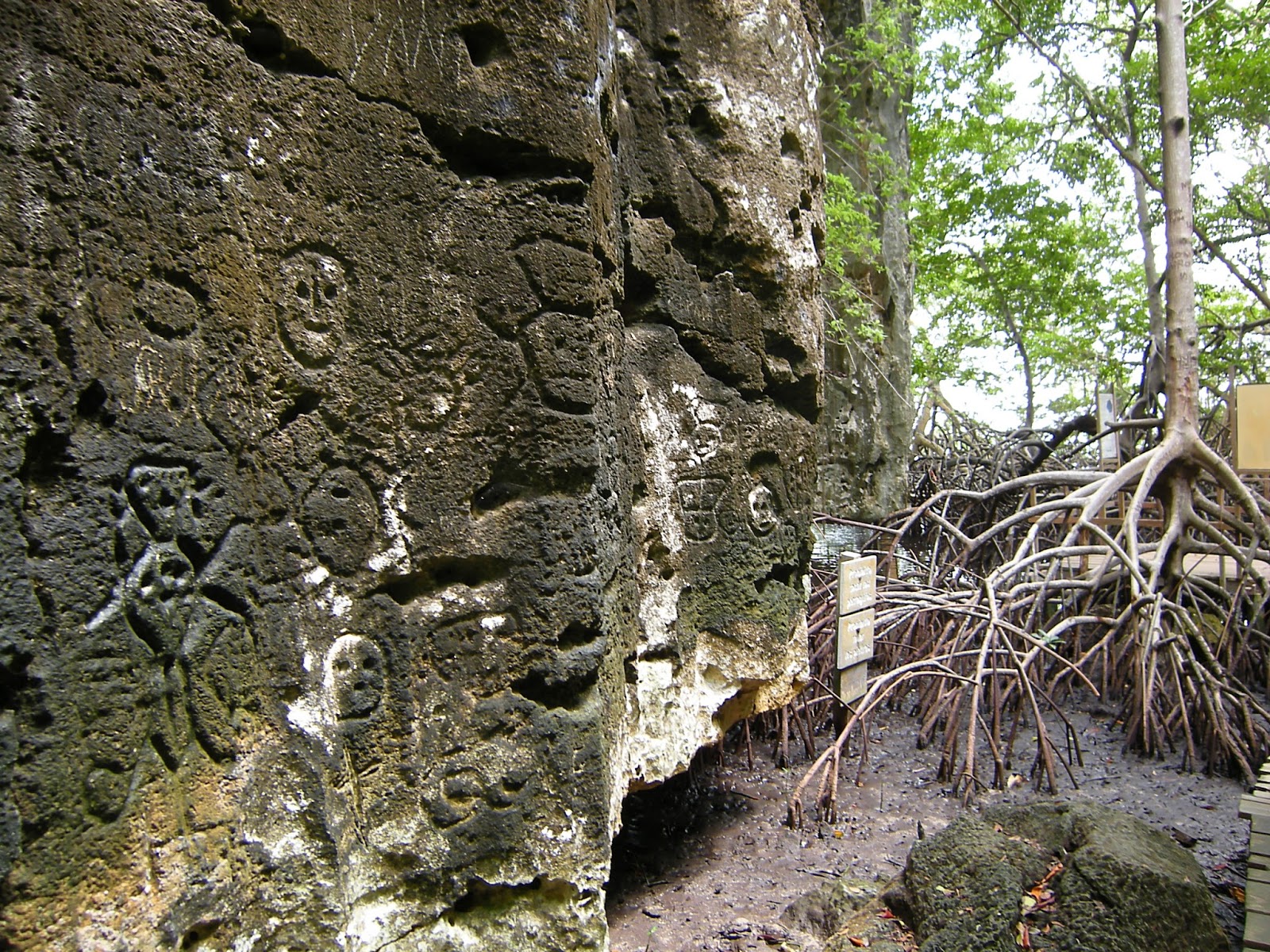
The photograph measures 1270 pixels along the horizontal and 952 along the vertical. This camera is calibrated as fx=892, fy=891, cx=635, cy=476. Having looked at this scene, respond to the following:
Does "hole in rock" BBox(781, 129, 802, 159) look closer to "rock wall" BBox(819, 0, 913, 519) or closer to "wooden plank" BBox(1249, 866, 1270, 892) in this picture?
"wooden plank" BBox(1249, 866, 1270, 892)

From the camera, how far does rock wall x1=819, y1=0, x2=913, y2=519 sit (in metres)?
6.52

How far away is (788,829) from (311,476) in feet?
7.31

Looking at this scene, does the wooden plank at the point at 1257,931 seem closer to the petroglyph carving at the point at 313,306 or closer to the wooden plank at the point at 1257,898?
the wooden plank at the point at 1257,898

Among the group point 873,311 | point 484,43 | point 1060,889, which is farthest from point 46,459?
point 873,311

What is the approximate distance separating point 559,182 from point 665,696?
1.38m

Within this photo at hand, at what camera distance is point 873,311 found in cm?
682

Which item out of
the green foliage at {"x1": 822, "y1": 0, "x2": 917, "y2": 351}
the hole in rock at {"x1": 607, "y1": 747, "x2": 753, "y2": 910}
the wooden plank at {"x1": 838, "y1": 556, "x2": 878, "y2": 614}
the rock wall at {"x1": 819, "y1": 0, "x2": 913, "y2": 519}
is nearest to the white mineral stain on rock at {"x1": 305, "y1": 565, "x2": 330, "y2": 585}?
the hole in rock at {"x1": 607, "y1": 747, "x2": 753, "y2": 910}

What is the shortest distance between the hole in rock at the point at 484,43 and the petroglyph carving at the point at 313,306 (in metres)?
0.50

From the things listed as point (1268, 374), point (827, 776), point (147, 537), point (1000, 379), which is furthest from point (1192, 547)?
point (1000, 379)

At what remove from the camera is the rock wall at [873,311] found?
21.4 feet

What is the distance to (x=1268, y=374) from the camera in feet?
33.7

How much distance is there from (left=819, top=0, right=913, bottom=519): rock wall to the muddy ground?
9.71 feet

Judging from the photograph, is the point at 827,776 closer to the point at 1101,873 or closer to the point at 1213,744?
the point at 1101,873

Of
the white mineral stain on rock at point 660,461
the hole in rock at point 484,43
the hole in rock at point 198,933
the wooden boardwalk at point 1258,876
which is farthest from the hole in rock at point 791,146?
the hole in rock at point 198,933
